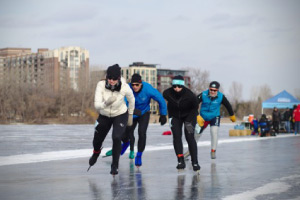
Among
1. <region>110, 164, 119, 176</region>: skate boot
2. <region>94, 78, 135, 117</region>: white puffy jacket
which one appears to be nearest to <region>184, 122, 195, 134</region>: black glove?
<region>94, 78, 135, 117</region>: white puffy jacket

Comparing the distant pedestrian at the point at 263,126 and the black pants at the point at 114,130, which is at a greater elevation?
the black pants at the point at 114,130

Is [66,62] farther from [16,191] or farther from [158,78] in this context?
[16,191]

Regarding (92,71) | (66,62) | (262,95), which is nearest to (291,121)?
(92,71)

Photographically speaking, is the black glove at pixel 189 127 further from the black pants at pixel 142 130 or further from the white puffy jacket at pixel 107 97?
the black pants at pixel 142 130

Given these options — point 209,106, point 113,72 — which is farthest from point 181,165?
point 209,106

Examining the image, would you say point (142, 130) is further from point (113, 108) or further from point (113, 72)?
point (113, 72)

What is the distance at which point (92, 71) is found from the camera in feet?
337

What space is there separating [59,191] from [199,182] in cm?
216

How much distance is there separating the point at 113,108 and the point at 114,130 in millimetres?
355

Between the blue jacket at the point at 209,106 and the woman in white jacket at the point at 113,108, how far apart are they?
3263mm

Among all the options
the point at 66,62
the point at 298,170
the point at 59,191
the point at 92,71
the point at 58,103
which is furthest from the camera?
the point at 66,62

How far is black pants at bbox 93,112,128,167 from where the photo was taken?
9164 millimetres

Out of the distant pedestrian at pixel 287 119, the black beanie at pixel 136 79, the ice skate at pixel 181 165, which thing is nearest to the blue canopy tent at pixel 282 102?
the distant pedestrian at pixel 287 119

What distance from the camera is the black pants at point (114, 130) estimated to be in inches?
361
